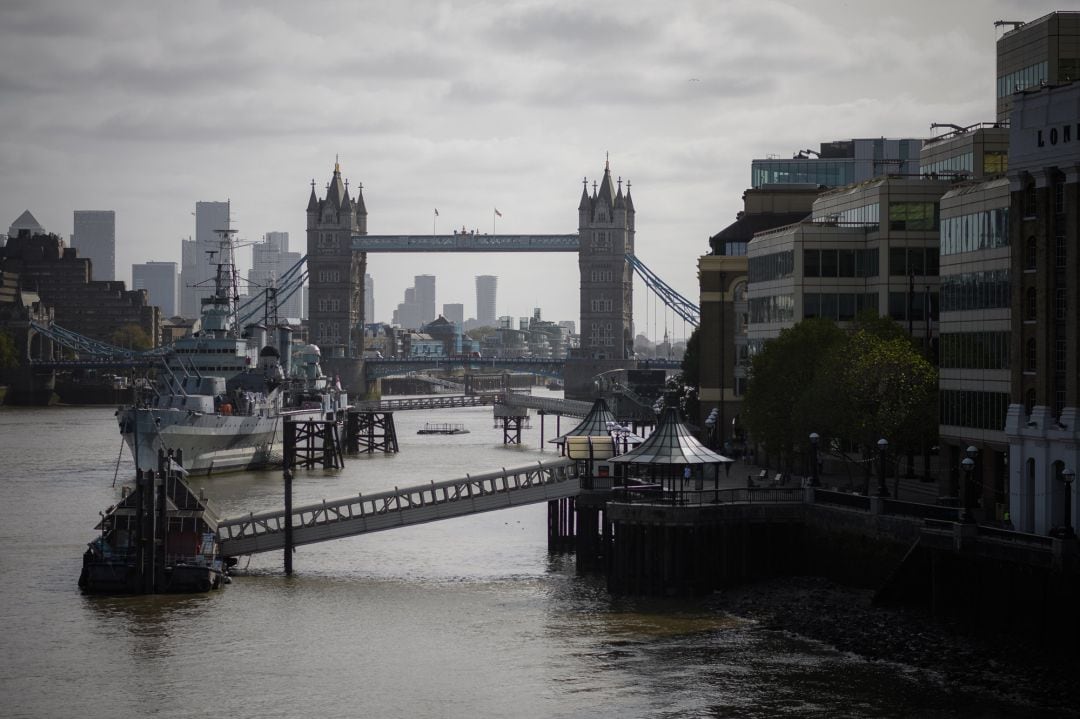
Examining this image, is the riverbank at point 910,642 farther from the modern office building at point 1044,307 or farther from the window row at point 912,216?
the window row at point 912,216

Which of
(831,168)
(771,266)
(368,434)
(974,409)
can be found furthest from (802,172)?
(974,409)

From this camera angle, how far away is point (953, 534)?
3791 centimetres

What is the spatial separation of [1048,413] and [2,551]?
33.1 metres

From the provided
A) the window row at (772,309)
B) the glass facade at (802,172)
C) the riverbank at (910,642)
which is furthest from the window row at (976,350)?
the glass facade at (802,172)

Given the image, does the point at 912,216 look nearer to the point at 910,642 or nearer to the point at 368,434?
the point at 910,642

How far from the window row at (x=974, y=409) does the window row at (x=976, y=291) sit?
7.63 feet

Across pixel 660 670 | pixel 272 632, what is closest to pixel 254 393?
pixel 272 632

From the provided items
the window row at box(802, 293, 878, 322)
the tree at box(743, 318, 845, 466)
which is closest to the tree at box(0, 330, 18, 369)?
the window row at box(802, 293, 878, 322)

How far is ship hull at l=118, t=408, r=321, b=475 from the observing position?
8288 centimetres

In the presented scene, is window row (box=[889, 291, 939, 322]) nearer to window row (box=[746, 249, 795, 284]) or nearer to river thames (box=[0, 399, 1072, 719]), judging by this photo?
window row (box=[746, 249, 795, 284])

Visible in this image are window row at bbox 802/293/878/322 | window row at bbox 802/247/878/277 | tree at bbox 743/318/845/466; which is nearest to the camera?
tree at bbox 743/318/845/466

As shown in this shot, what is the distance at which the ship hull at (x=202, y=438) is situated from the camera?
82.9 meters

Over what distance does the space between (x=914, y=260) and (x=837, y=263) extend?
3.31 meters

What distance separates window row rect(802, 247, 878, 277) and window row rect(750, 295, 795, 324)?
1.53 m
